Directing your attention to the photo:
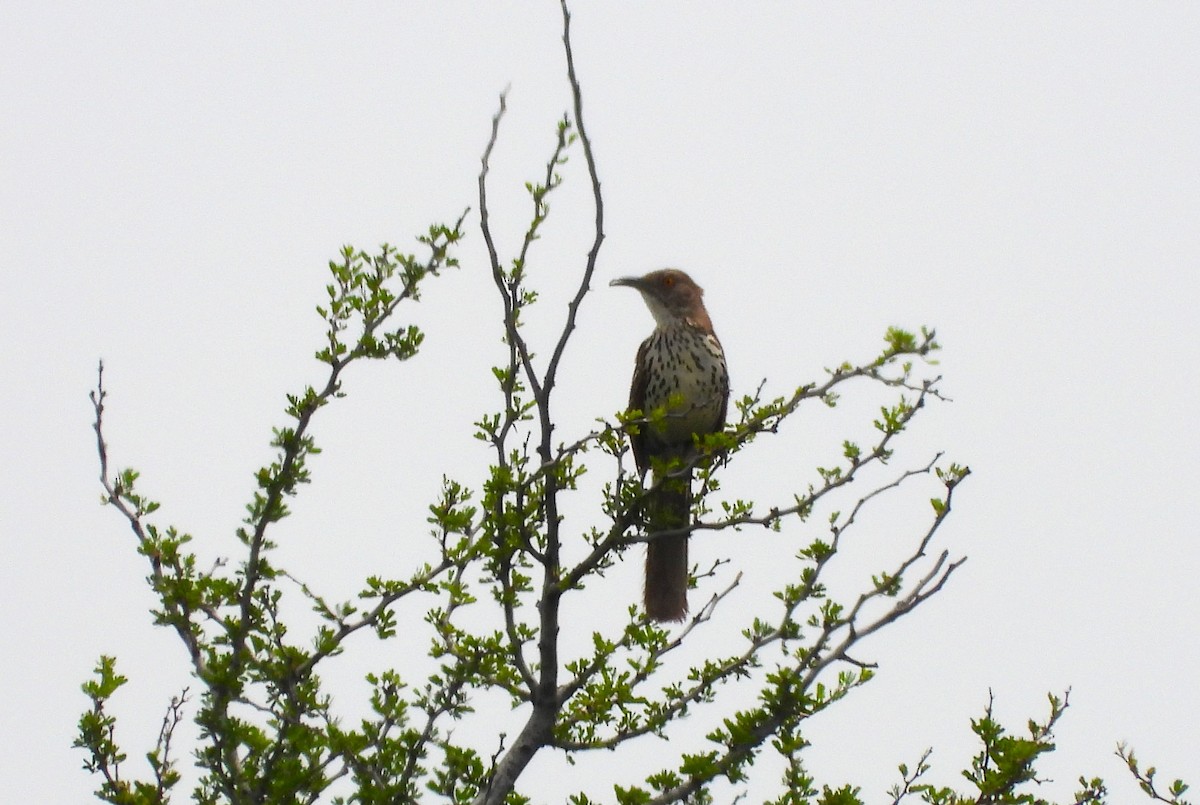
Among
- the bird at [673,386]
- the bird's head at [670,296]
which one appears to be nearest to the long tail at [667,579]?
the bird at [673,386]

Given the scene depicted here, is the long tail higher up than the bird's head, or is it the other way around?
the bird's head

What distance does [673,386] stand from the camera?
6668 mm

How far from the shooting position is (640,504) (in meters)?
4.77

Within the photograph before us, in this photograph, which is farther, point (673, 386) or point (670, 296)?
point (670, 296)

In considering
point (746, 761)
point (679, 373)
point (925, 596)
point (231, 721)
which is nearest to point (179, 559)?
point (231, 721)

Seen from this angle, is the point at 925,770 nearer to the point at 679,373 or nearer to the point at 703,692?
the point at 703,692

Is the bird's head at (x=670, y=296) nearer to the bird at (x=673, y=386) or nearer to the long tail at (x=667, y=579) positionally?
the bird at (x=673, y=386)

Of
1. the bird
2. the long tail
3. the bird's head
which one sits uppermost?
the bird's head

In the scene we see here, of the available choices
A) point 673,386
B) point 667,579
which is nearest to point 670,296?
point 673,386

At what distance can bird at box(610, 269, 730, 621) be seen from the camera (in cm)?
620

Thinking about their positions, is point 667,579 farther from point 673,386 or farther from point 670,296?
point 670,296

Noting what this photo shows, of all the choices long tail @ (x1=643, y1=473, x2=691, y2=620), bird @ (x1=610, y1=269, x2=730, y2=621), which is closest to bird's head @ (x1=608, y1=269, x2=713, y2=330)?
bird @ (x1=610, y1=269, x2=730, y2=621)

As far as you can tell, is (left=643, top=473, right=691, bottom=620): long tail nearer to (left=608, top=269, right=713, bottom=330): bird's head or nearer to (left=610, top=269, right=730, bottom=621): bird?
(left=610, top=269, right=730, bottom=621): bird

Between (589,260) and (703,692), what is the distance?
4.78ft
